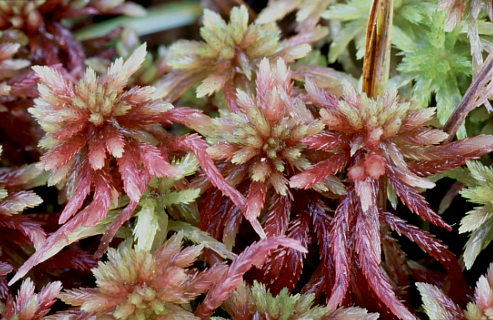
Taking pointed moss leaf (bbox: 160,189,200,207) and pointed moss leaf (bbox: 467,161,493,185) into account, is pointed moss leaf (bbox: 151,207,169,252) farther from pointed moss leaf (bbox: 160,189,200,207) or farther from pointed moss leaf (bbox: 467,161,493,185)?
pointed moss leaf (bbox: 467,161,493,185)

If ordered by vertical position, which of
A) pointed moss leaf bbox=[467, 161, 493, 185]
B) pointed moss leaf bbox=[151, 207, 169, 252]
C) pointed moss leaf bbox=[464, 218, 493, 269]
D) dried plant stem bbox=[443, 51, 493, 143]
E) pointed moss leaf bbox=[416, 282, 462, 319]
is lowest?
pointed moss leaf bbox=[151, 207, 169, 252]

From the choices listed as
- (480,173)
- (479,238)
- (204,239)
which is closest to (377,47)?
(480,173)

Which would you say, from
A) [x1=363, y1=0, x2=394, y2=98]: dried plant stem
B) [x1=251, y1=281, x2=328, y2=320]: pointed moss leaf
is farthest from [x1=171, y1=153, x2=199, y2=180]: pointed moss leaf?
[x1=363, y1=0, x2=394, y2=98]: dried plant stem

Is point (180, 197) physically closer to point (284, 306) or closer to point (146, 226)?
point (146, 226)

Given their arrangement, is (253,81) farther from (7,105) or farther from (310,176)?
(7,105)

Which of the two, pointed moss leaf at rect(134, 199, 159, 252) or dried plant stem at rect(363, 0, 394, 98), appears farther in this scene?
dried plant stem at rect(363, 0, 394, 98)
